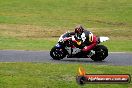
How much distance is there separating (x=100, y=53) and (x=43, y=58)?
265cm

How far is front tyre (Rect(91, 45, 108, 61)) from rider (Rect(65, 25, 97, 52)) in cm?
22

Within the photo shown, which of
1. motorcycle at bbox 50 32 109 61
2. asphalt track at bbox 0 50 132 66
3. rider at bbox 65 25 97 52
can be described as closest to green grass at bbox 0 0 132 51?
asphalt track at bbox 0 50 132 66

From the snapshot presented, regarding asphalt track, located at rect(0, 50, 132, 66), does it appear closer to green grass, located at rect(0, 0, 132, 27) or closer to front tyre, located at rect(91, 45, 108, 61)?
front tyre, located at rect(91, 45, 108, 61)

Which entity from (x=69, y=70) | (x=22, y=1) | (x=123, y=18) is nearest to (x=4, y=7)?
(x=22, y=1)

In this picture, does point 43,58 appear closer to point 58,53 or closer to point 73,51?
point 58,53

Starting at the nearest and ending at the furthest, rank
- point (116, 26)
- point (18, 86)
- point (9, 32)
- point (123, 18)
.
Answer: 1. point (18, 86)
2. point (9, 32)
3. point (116, 26)
4. point (123, 18)

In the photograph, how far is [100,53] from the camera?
21000mm

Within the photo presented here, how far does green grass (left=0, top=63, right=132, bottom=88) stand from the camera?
14.8m

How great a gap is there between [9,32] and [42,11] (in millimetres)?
14938

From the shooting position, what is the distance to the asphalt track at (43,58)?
20.7m

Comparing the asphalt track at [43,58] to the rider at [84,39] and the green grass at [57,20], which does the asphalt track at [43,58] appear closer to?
the rider at [84,39]

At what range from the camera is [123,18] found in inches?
1866

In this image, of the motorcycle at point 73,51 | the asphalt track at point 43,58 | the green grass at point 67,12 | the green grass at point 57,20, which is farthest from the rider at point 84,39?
the green grass at point 67,12

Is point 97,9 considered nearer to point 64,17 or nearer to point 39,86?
point 64,17
